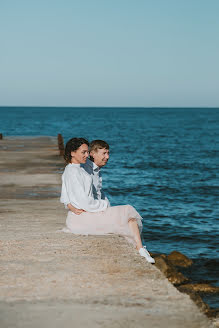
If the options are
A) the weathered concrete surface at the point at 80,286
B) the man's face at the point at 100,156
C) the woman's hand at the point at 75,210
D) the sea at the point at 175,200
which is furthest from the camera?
the sea at the point at 175,200

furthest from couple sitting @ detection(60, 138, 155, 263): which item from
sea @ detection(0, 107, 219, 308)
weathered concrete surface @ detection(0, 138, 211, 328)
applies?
sea @ detection(0, 107, 219, 308)

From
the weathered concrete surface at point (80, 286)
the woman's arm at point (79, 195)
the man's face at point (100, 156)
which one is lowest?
the weathered concrete surface at point (80, 286)

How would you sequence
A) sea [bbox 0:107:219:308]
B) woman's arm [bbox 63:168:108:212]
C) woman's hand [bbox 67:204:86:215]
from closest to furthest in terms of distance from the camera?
woman's arm [bbox 63:168:108:212] < woman's hand [bbox 67:204:86:215] < sea [bbox 0:107:219:308]

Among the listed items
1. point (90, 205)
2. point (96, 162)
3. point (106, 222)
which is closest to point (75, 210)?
point (90, 205)

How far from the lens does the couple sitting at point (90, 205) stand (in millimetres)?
6637

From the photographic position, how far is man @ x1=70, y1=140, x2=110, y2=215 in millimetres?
6977

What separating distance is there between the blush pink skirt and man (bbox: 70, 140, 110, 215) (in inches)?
7.7

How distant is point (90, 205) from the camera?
22.1 feet

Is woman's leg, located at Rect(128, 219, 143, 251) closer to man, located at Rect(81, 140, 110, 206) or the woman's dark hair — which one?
man, located at Rect(81, 140, 110, 206)

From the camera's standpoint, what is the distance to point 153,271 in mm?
5562

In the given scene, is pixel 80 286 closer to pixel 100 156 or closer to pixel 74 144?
pixel 74 144

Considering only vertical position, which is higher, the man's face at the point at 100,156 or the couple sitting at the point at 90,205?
the man's face at the point at 100,156

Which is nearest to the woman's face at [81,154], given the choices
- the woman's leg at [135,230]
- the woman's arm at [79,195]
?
the woman's arm at [79,195]

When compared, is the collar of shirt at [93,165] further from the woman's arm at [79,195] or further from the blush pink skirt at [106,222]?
the blush pink skirt at [106,222]
